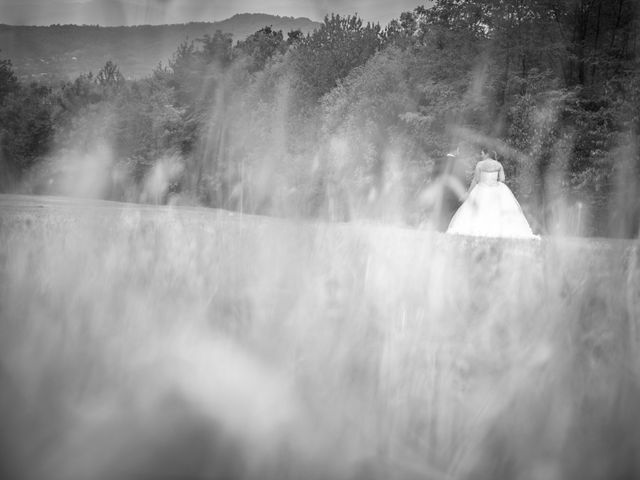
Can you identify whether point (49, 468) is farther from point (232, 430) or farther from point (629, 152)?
point (629, 152)

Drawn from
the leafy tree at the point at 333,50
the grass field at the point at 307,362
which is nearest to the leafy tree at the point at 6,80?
the leafy tree at the point at 333,50

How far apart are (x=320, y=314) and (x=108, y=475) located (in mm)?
1914

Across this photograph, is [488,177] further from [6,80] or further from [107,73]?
[107,73]

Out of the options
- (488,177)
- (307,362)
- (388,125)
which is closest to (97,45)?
(388,125)

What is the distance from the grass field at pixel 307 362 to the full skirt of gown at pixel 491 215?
10643 millimetres

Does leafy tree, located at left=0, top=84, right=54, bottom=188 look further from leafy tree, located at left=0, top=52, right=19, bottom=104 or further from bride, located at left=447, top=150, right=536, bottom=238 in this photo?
bride, located at left=447, top=150, right=536, bottom=238

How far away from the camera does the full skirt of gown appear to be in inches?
610

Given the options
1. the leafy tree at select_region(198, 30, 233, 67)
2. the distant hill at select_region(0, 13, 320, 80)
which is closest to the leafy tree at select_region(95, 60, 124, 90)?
the distant hill at select_region(0, 13, 320, 80)

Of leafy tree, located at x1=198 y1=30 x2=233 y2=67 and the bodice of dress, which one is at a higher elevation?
leafy tree, located at x1=198 y1=30 x2=233 y2=67

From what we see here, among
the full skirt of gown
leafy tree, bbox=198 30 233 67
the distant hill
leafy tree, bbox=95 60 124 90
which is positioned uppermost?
the distant hill

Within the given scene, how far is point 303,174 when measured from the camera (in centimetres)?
4741

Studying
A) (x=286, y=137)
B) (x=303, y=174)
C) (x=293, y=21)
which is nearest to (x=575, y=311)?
(x=303, y=174)

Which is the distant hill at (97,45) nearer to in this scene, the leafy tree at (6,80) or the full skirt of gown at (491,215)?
the leafy tree at (6,80)

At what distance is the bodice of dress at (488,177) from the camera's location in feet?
53.7
